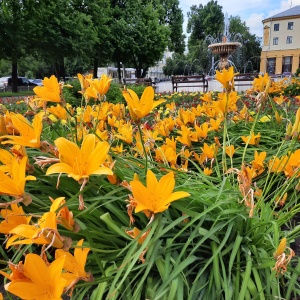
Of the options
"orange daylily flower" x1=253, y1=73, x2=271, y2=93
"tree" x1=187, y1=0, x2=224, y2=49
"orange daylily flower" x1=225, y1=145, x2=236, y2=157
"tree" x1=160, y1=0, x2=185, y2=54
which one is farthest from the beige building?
"orange daylily flower" x1=225, y1=145, x2=236, y2=157

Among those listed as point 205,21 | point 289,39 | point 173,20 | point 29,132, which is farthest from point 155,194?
point 289,39

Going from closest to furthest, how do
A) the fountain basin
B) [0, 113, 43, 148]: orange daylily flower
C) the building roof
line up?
[0, 113, 43, 148]: orange daylily flower < the fountain basin < the building roof

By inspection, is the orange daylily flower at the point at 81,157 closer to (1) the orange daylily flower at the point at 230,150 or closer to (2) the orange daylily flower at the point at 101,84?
(2) the orange daylily flower at the point at 101,84

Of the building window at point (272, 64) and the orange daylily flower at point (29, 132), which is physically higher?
the building window at point (272, 64)

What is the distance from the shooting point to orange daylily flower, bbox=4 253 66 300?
2.33ft

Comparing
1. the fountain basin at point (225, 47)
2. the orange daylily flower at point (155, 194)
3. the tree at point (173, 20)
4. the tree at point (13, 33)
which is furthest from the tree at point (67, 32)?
the orange daylily flower at point (155, 194)

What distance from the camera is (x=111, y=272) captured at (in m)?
0.99

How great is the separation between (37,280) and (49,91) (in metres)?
0.80

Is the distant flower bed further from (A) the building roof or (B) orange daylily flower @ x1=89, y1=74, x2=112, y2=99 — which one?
(A) the building roof

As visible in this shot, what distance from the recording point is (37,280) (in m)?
0.73

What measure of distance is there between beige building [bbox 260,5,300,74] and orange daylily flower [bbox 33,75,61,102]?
50.0 m

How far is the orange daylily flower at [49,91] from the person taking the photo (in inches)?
49.7

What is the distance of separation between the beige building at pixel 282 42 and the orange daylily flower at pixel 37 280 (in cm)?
5054

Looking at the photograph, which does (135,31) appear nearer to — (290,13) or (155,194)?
(155,194)
